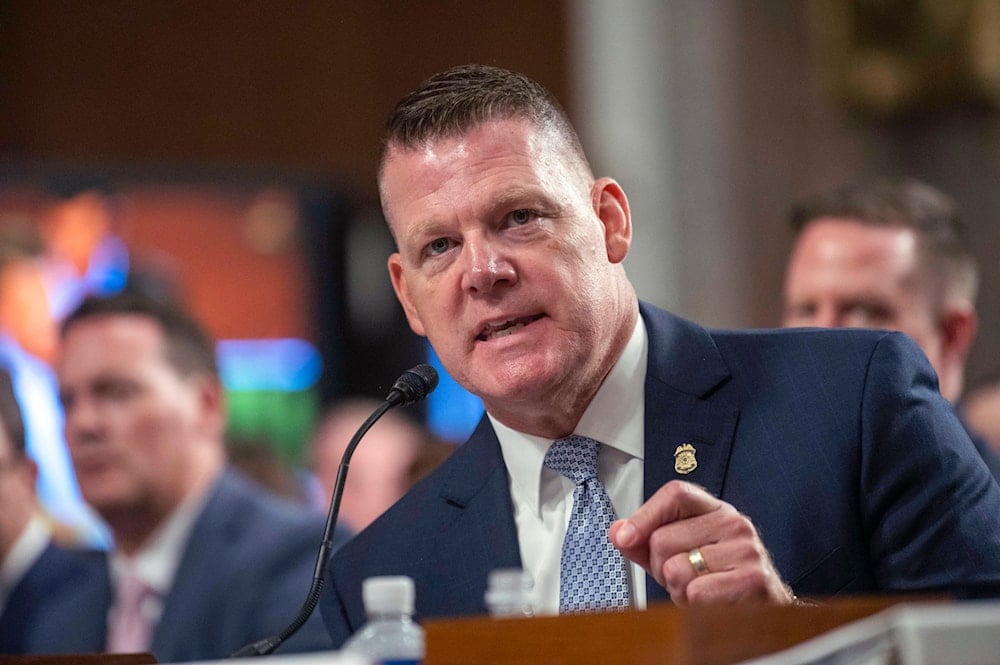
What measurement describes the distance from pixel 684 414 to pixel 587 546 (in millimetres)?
291

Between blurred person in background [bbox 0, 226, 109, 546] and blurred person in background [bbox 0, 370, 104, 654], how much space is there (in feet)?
6.36

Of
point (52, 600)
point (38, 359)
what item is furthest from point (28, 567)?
point (38, 359)

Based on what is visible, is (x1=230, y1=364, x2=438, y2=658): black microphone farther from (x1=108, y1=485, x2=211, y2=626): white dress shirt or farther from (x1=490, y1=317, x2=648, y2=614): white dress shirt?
(x1=108, y1=485, x2=211, y2=626): white dress shirt

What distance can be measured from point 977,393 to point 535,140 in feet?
12.8

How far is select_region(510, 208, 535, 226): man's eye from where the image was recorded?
8.06 ft

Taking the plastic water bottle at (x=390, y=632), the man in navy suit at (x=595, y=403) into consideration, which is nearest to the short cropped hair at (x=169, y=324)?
the man in navy suit at (x=595, y=403)

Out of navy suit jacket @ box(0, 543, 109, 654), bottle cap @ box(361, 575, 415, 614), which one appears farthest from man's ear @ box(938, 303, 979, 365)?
navy suit jacket @ box(0, 543, 109, 654)

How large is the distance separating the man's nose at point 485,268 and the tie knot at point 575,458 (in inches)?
13.2

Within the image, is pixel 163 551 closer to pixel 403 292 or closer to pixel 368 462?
pixel 403 292

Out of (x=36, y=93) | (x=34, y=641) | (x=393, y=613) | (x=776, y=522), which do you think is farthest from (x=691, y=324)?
(x=36, y=93)

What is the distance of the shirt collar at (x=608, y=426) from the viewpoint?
2545 millimetres

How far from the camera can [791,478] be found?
7.91 feet

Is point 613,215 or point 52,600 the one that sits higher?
point 613,215

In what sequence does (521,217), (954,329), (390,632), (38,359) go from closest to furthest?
(390,632)
(521,217)
(954,329)
(38,359)
